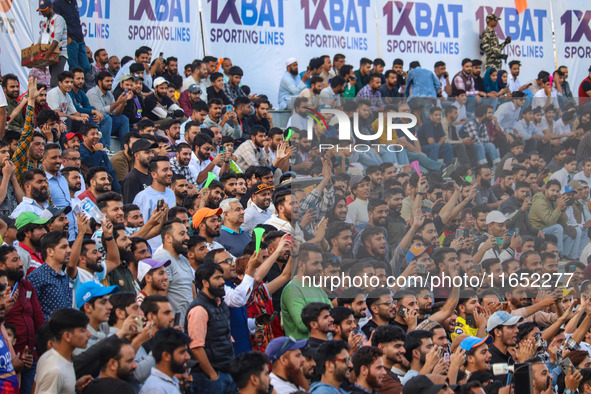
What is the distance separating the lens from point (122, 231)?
816 cm

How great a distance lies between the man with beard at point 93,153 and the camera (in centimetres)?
1116

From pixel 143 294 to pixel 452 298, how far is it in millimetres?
2896

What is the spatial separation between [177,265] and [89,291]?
1.19 meters

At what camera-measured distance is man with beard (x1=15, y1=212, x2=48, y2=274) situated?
311 inches

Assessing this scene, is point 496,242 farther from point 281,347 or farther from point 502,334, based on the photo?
point 281,347

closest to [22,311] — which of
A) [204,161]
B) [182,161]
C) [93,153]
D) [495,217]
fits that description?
[93,153]

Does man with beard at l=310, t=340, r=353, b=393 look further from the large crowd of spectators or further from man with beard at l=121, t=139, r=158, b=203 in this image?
man with beard at l=121, t=139, r=158, b=203

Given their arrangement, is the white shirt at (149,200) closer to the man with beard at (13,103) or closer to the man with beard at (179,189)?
the man with beard at (179,189)

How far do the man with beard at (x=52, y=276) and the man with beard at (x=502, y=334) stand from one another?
3.83 metres

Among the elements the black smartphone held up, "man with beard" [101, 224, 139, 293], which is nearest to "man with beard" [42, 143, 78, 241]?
"man with beard" [101, 224, 139, 293]

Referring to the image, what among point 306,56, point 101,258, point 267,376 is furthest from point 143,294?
point 306,56

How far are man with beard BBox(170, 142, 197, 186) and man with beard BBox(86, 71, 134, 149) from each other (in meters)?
1.90

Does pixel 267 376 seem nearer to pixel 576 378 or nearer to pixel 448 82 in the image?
pixel 576 378

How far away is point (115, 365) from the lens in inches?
245
